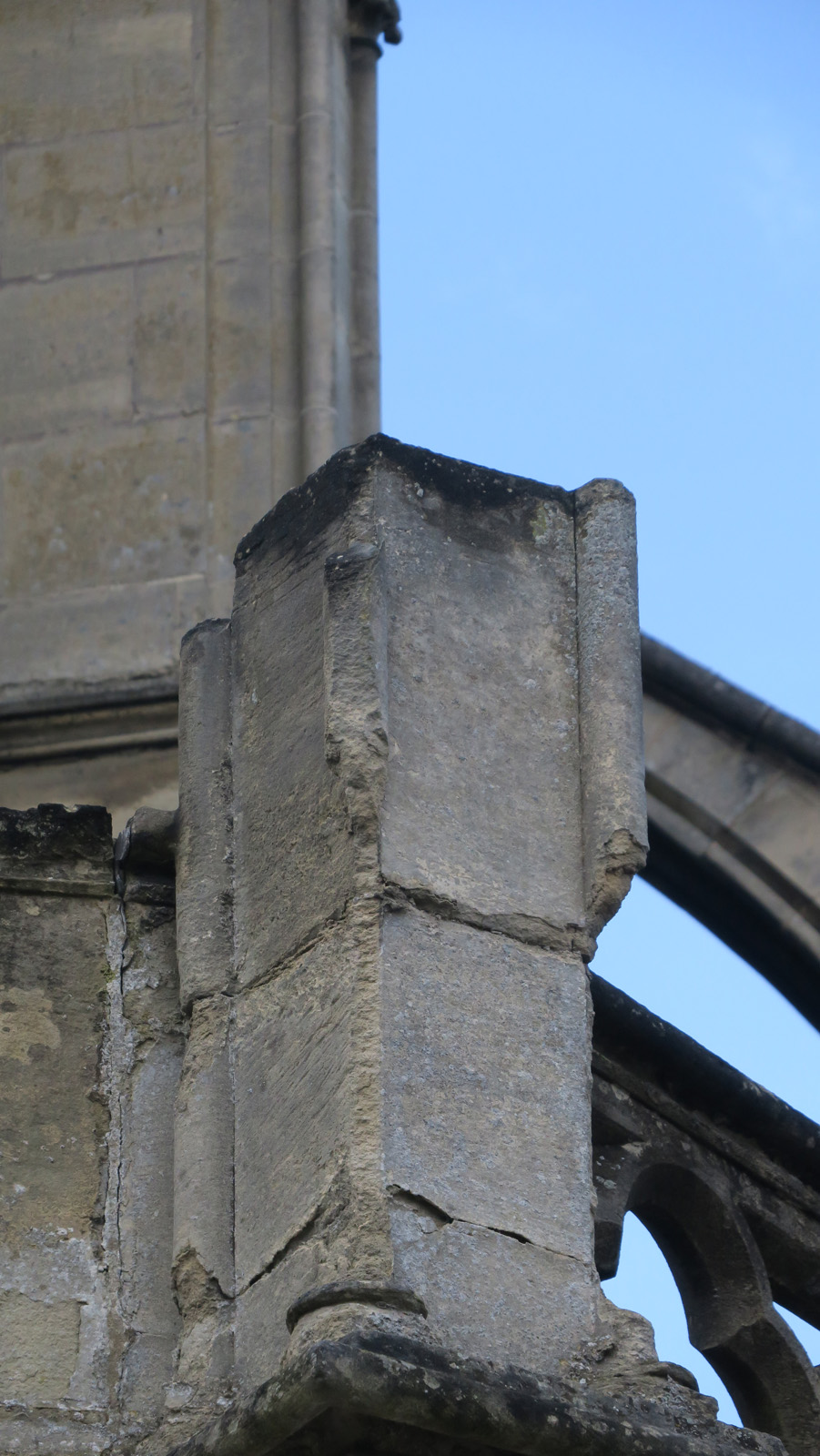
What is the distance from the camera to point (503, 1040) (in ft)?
9.13

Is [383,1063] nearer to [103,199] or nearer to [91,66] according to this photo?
[103,199]

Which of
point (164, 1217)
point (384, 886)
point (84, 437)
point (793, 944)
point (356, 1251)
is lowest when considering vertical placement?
point (356, 1251)

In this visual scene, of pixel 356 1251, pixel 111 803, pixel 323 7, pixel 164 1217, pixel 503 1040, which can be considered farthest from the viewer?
pixel 323 7

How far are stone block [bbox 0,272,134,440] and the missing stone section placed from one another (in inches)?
161

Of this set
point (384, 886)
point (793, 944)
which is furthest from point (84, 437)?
point (384, 886)

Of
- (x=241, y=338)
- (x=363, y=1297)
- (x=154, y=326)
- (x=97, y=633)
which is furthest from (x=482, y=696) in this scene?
(x=154, y=326)

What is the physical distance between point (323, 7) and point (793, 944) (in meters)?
2.73

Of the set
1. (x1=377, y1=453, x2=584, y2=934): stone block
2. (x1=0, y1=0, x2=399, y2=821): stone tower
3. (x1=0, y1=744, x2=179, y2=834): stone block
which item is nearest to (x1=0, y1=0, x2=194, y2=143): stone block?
(x1=0, y1=0, x2=399, y2=821): stone tower

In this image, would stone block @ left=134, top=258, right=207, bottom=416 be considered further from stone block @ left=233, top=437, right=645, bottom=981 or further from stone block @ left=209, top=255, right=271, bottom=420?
stone block @ left=233, top=437, right=645, bottom=981

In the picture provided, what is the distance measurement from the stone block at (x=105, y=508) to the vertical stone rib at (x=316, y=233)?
30 cm

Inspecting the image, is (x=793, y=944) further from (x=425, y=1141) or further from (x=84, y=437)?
(x=425, y=1141)

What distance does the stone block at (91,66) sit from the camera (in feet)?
22.1

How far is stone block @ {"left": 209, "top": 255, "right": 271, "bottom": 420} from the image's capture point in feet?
20.6

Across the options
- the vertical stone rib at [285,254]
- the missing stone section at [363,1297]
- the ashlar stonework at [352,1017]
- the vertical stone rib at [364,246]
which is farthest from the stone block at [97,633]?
the missing stone section at [363,1297]
